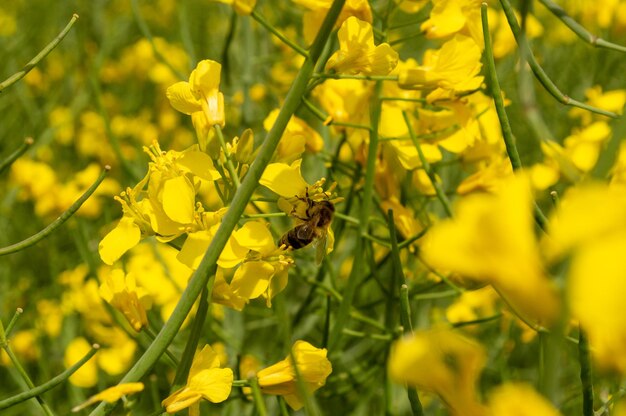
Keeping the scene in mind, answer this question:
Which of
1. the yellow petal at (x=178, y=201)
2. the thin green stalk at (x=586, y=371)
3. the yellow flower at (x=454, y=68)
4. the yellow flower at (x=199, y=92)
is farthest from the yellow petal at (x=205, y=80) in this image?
the thin green stalk at (x=586, y=371)

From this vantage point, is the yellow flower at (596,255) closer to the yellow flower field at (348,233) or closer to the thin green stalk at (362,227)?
the yellow flower field at (348,233)

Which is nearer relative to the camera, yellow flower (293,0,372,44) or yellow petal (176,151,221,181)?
yellow petal (176,151,221,181)

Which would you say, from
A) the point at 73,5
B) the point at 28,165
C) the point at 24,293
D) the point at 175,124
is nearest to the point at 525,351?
the point at 24,293

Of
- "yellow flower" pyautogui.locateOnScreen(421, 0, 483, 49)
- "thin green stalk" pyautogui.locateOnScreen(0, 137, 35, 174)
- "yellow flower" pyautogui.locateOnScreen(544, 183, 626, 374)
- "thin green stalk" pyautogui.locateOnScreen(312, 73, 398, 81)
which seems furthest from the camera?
"yellow flower" pyautogui.locateOnScreen(421, 0, 483, 49)

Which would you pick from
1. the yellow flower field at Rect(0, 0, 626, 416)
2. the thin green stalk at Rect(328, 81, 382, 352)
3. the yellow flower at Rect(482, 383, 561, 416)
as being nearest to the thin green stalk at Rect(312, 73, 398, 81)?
the yellow flower field at Rect(0, 0, 626, 416)

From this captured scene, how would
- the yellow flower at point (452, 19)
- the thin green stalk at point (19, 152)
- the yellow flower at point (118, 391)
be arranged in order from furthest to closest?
the yellow flower at point (452, 19)
the thin green stalk at point (19, 152)
the yellow flower at point (118, 391)

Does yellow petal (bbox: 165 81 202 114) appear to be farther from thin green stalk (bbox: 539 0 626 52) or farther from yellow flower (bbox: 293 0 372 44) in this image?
thin green stalk (bbox: 539 0 626 52)
